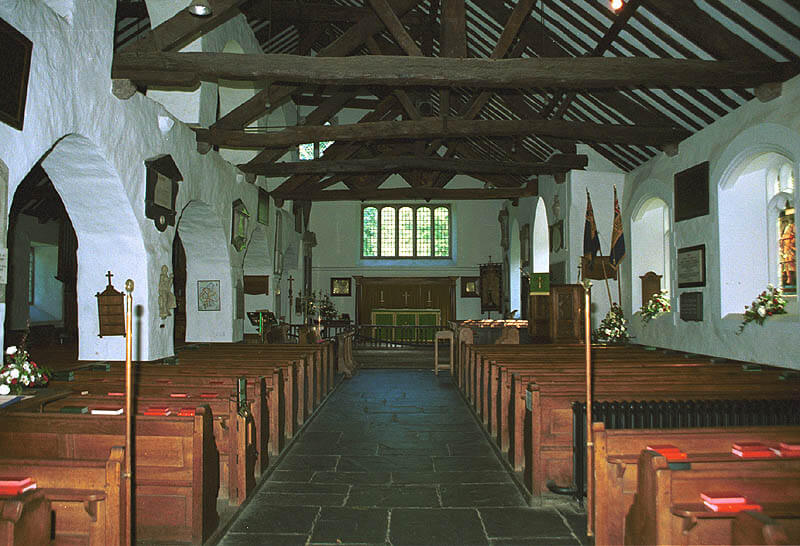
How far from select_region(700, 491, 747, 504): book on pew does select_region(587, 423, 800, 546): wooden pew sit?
0.56m

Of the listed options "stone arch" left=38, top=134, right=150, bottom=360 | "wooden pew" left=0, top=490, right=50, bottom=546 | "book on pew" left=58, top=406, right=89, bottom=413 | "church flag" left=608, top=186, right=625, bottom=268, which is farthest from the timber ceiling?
"wooden pew" left=0, top=490, right=50, bottom=546

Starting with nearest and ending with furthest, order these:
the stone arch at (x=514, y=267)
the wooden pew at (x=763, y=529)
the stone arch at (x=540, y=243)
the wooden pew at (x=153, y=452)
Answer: the wooden pew at (x=763, y=529) < the wooden pew at (x=153, y=452) < the stone arch at (x=540, y=243) < the stone arch at (x=514, y=267)

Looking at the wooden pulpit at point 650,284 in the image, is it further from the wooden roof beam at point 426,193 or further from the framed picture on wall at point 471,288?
the framed picture on wall at point 471,288

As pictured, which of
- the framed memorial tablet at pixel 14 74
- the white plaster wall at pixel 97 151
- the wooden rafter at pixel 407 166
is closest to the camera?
the framed memorial tablet at pixel 14 74

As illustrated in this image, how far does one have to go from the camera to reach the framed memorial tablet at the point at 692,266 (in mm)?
7703

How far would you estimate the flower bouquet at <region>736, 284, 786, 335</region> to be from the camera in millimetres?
6375

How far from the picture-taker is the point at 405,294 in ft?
61.3

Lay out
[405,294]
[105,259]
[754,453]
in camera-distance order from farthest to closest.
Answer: [405,294]
[105,259]
[754,453]

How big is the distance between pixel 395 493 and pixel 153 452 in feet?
6.19

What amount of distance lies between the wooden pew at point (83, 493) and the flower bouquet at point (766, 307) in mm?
6512

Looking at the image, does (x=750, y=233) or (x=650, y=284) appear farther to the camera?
(x=650, y=284)

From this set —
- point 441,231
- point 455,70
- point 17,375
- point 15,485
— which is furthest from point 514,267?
point 15,485

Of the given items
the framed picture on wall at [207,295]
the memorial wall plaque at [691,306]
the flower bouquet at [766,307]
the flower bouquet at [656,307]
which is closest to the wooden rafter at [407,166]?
the framed picture on wall at [207,295]

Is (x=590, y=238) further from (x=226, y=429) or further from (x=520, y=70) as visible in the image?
(x=226, y=429)
